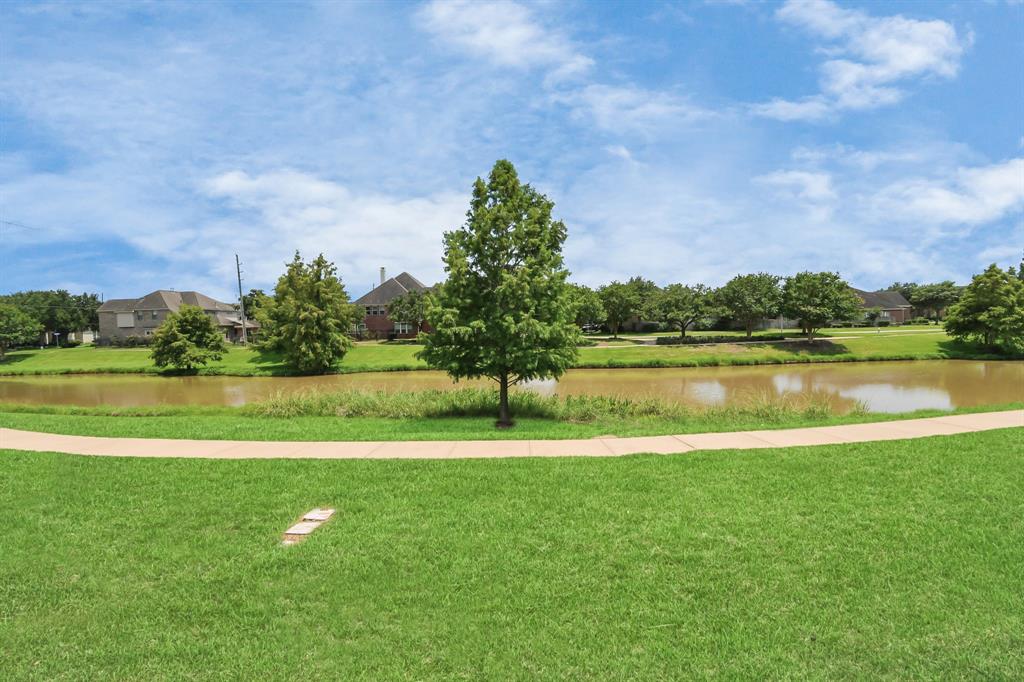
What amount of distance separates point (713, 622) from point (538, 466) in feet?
12.6

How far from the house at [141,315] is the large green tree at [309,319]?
37.5 m

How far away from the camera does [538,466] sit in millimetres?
7688

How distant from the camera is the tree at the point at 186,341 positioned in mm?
42312

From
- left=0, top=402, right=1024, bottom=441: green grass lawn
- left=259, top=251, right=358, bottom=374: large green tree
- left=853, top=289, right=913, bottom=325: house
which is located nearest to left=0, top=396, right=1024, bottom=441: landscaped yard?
Answer: left=0, top=402, right=1024, bottom=441: green grass lawn

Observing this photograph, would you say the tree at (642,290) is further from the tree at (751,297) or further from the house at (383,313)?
the house at (383,313)

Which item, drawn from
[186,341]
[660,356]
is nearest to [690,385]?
[660,356]

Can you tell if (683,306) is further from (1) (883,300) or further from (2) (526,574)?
(2) (526,574)

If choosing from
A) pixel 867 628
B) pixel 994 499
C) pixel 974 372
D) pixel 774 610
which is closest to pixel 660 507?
pixel 774 610

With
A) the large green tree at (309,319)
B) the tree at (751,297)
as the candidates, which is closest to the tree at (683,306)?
the tree at (751,297)

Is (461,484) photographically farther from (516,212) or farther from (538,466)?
(516,212)

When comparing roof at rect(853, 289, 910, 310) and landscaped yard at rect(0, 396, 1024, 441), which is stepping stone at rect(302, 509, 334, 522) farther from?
roof at rect(853, 289, 910, 310)

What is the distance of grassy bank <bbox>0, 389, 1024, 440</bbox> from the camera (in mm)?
11016

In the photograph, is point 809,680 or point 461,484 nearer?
point 809,680

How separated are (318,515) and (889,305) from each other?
10211 cm
